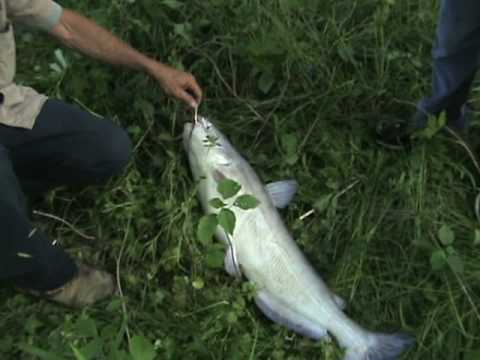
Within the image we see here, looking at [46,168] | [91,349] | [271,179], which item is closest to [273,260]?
[271,179]

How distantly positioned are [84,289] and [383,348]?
4.05 feet

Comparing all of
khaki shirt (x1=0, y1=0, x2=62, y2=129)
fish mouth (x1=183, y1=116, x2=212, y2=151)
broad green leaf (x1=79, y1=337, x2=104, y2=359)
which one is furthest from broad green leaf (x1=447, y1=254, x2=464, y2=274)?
khaki shirt (x1=0, y1=0, x2=62, y2=129)

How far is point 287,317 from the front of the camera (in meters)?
2.75

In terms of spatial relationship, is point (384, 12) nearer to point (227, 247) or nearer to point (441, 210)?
point (441, 210)

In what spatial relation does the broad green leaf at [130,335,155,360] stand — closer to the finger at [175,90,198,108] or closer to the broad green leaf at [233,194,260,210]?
the broad green leaf at [233,194,260,210]

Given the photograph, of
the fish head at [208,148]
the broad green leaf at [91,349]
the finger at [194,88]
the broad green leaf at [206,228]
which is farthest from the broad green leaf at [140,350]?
the finger at [194,88]

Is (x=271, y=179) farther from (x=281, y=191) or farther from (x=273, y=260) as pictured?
(x=273, y=260)

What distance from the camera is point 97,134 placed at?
2932 millimetres

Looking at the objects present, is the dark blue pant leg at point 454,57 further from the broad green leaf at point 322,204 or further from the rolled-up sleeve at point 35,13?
the rolled-up sleeve at point 35,13

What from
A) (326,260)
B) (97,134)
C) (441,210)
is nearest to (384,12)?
(441,210)

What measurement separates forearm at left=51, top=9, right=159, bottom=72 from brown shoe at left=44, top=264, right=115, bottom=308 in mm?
903

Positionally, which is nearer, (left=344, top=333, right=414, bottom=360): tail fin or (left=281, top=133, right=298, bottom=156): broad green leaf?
(left=344, top=333, right=414, bottom=360): tail fin

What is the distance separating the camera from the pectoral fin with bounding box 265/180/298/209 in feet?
9.81

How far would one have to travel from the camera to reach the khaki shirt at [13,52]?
9.02 feet
